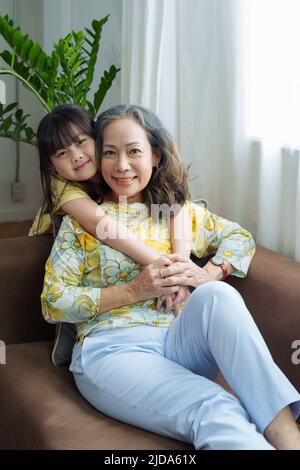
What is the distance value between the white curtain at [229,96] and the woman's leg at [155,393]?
0.62 m

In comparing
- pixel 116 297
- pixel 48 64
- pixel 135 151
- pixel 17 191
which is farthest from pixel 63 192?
pixel 17 191

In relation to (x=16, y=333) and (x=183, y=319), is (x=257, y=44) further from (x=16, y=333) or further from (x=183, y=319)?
(x=16, y=333)

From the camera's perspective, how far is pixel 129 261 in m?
1.86

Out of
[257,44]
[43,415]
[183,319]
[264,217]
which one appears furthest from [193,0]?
[43,415]

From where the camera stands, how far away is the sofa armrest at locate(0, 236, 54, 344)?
2008 mm

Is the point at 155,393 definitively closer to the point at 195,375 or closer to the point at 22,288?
the point at 195,375

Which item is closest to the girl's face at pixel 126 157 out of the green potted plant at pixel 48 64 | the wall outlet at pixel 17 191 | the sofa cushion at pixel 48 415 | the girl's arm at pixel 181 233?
the girl's arm at pixel 181 233

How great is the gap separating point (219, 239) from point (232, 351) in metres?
0.53

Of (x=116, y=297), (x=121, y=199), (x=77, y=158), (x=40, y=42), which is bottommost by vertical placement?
(x=116, y=297)

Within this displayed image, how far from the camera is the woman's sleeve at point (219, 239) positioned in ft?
6.36

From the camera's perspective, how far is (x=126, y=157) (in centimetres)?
184

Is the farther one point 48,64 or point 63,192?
point 48,64

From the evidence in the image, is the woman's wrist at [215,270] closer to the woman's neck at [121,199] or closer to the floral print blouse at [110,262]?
the floral print blouse at [110,262]

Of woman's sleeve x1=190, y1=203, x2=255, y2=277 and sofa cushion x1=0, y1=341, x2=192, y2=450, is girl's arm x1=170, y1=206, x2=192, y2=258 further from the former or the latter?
sofa cushion x1=0, y1=341, x2=192, y2=450
